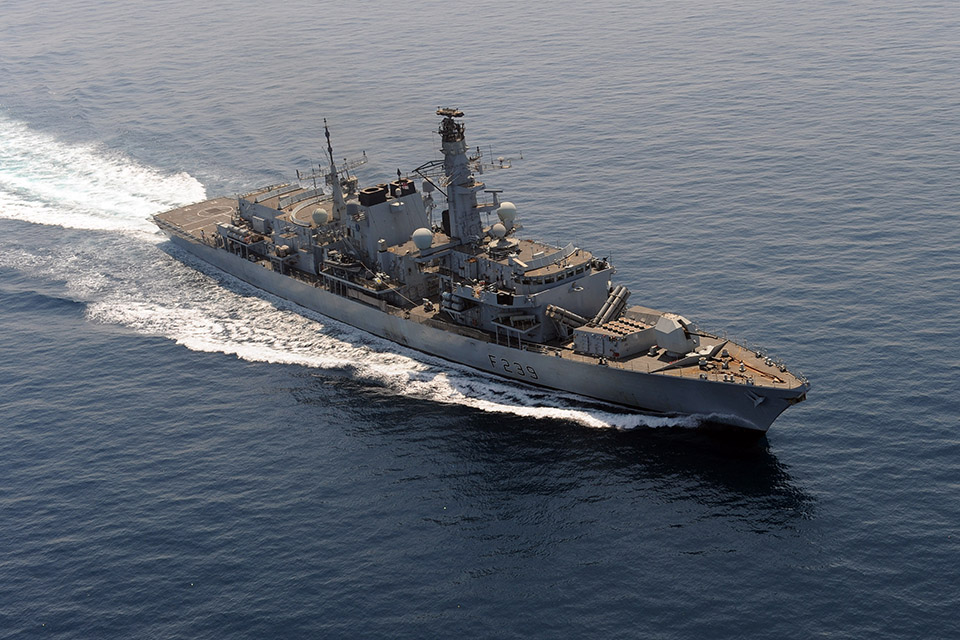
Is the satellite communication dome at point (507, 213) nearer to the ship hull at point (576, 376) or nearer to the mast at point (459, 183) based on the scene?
the mast at point (459, 183)

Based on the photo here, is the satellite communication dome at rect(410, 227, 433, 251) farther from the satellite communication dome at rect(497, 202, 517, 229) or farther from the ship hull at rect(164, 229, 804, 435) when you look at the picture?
the ship hull at rect(164, 229, 804, 435)

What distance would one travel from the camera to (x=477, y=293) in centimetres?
6644

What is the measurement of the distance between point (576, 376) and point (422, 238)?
17229 mm

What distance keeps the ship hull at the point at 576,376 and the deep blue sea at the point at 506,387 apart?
1213mm

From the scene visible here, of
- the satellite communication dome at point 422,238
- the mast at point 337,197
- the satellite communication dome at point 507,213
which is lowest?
the satellite communication dome at point 422,238

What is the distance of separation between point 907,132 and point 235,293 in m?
71.1

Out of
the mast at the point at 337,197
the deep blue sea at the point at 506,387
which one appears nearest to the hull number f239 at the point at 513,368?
the deep blue sea at the point at 506,387

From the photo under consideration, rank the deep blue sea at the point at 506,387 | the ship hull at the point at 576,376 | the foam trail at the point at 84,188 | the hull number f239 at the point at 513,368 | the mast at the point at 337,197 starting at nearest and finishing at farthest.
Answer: the deep blue sea at the point at 506,387, the ship hull at the point at 576,376, the hull number f239 at the point at 513,368, the mast at the point at 337,197, the foam trail at the point at 84,188

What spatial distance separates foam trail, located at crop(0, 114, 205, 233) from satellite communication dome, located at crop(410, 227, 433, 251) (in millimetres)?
39685

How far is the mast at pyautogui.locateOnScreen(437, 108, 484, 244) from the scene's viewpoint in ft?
232

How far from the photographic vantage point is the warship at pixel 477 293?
190 feet

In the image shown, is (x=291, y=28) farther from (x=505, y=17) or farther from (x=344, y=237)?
(x=344, y=237)

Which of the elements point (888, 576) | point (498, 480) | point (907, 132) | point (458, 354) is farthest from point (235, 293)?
point (907, 132)

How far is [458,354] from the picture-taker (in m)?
68.8
